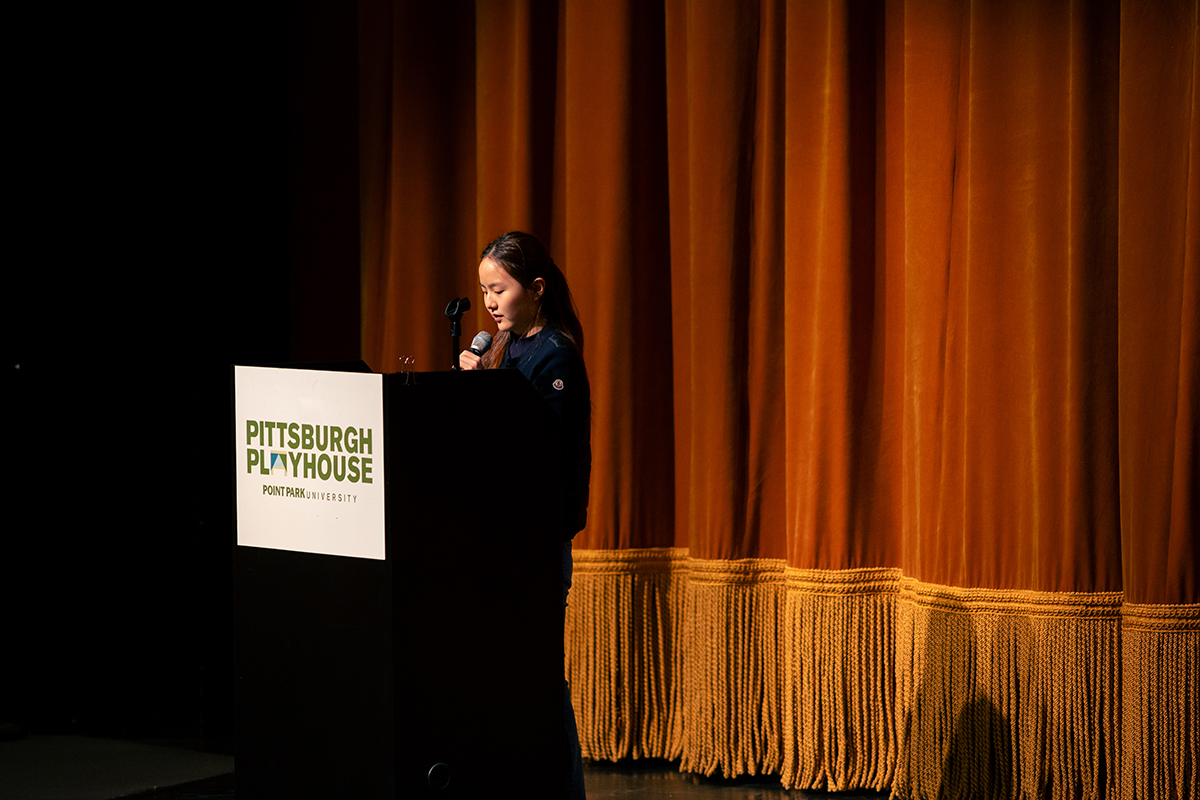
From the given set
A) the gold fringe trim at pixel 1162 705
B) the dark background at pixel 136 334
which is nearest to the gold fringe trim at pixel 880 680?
the gold fringe trim at pixel 1162 705

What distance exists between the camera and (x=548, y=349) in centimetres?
168

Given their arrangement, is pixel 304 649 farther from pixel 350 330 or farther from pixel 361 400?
pixel 350 330

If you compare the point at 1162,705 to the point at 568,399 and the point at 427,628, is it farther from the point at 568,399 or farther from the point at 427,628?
the point at 427,628

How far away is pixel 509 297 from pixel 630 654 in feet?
3.23

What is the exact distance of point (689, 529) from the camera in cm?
238

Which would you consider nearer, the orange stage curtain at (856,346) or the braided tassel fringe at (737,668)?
the orange stage curtain at (856,346)

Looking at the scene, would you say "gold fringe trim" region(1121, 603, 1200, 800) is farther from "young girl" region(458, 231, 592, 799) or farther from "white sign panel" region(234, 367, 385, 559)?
"white sign panel" region(234, 367, 385, 559)

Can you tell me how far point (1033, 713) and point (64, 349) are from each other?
2.32m

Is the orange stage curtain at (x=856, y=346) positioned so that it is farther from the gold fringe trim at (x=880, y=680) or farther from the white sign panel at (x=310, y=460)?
the white sign panel at (x=310, y=460)

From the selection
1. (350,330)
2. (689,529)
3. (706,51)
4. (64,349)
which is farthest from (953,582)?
(64,349)

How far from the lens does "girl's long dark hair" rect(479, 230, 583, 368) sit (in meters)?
1.74

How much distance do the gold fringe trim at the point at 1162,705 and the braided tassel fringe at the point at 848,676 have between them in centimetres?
44

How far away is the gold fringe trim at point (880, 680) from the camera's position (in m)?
1.91

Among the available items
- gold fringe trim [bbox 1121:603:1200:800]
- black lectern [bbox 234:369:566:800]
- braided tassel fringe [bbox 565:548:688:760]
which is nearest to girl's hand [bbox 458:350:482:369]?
black lectern [bbox 234:369:566:800]
